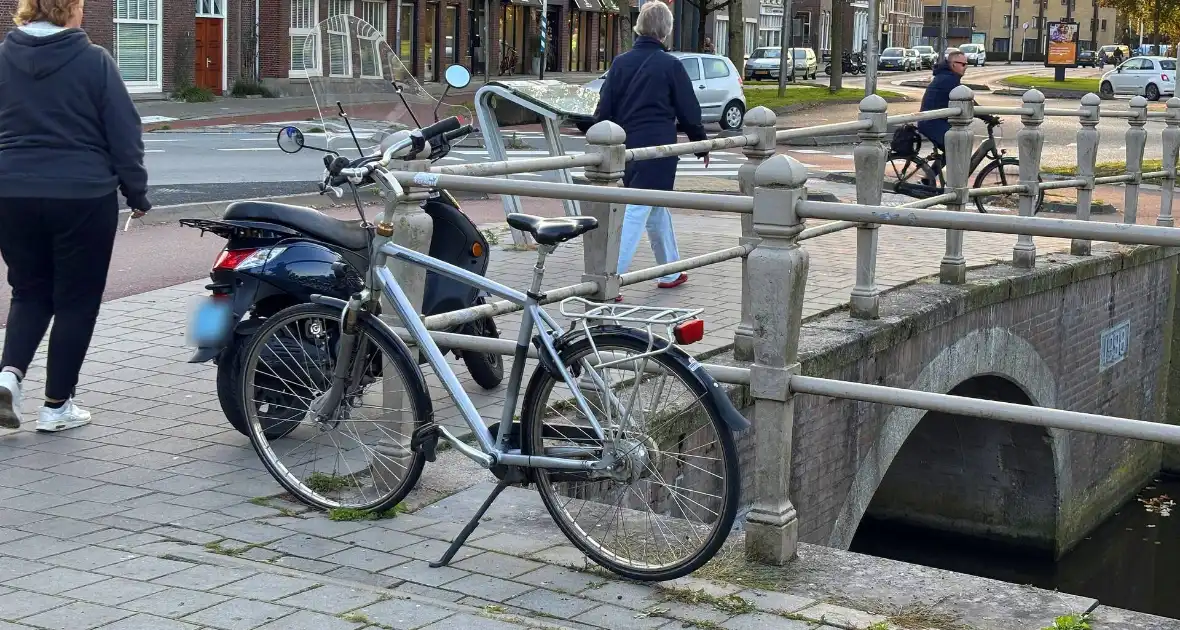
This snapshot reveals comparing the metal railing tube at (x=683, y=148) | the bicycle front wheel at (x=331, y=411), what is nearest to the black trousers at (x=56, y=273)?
the bicycle front wheel at (x=331, y=411)

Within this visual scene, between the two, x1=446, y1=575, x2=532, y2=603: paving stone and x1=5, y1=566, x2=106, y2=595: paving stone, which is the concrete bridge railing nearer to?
x1=446, y1=575, x2=532, y2=603: paving stone

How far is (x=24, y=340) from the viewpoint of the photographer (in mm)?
5703

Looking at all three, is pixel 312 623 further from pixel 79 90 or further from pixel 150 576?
pixel 79 90

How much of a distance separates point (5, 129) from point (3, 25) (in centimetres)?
2736

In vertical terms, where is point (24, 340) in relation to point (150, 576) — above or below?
above

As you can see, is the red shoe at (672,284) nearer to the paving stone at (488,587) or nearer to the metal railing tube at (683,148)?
the metal railing tube at (683,148)

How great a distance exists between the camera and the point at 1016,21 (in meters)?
115

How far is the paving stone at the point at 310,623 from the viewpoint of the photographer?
359 cm

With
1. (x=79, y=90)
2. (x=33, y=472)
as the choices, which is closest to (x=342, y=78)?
(x=79, y=90)

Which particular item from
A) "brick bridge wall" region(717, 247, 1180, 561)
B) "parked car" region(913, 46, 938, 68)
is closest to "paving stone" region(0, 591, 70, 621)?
"brick bridge wall" region(717, 247, 1180, 561)

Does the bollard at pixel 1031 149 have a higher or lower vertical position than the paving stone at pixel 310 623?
higher

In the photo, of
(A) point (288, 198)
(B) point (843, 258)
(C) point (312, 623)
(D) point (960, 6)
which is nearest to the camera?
(C) point (312, 623)

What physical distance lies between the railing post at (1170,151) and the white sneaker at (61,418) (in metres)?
8.21

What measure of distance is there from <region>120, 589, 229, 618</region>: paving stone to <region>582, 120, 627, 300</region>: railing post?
2324mm
